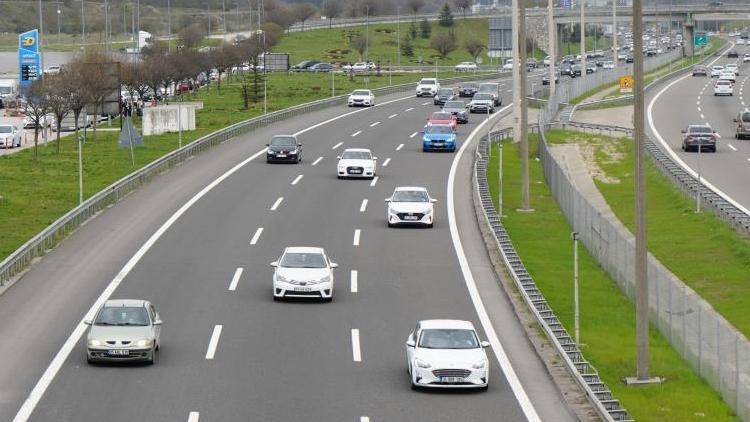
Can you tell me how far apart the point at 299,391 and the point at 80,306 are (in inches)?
420

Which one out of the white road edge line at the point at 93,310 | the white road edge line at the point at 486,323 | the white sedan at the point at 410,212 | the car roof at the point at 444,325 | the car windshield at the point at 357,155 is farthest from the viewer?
the car windshield at the point at 357,155

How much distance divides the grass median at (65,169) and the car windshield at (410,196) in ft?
43.9

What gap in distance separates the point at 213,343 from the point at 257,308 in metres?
4.44

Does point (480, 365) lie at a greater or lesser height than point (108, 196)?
lesser

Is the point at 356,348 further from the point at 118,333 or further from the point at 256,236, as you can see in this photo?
the point at 256,236

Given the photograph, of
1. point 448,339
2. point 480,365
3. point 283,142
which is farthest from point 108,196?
point 480,365

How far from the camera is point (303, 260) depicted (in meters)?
41.5

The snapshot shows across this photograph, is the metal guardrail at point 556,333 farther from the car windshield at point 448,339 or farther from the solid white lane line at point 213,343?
the solid white lane line at point 213,343

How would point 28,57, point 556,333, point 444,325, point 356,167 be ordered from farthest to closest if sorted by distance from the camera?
point 28,57
point 356,167
point 556,333
point 444,325

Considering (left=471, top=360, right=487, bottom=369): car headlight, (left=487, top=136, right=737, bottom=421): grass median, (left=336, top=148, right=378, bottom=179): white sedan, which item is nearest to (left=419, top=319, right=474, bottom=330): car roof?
(left=471, top=360, right=487, bottom=369): car headlight

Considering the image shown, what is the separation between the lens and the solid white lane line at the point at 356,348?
34.5 m

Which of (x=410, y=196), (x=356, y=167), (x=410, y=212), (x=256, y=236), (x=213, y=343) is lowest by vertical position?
(x=213, y=343)

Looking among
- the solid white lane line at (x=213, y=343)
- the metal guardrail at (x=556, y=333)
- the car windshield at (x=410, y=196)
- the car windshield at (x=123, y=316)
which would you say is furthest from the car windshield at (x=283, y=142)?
the car windshield at (x=123, y=316)

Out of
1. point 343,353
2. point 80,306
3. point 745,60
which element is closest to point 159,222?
point 80,306
